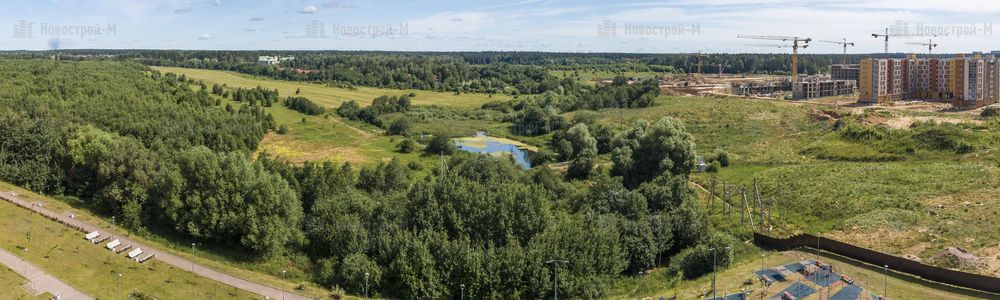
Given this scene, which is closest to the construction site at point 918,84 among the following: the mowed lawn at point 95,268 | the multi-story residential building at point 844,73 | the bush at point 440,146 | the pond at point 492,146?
the multi-story residential building at point 844,73

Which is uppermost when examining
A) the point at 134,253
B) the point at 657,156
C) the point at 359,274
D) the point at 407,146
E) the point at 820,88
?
the point at 820,88

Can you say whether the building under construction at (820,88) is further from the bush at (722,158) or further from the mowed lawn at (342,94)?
the mowed lawn at (342,94)

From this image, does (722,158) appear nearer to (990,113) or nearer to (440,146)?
(440,146)

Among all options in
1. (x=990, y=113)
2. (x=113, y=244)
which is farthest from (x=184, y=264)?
(x=990, y=113)

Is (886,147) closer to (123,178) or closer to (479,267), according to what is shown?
(479,267)

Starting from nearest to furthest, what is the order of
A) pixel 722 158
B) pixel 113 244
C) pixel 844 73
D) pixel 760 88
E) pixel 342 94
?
pixel 113 244 → pixel 722 158 → pixel 760 88 → pixel 844 73 → pixel 342 94

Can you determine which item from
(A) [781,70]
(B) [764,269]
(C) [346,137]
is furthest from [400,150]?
(A) [781,70]

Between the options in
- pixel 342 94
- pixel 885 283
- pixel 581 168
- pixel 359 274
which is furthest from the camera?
pixel 342 94

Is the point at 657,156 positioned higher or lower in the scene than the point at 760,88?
lower
